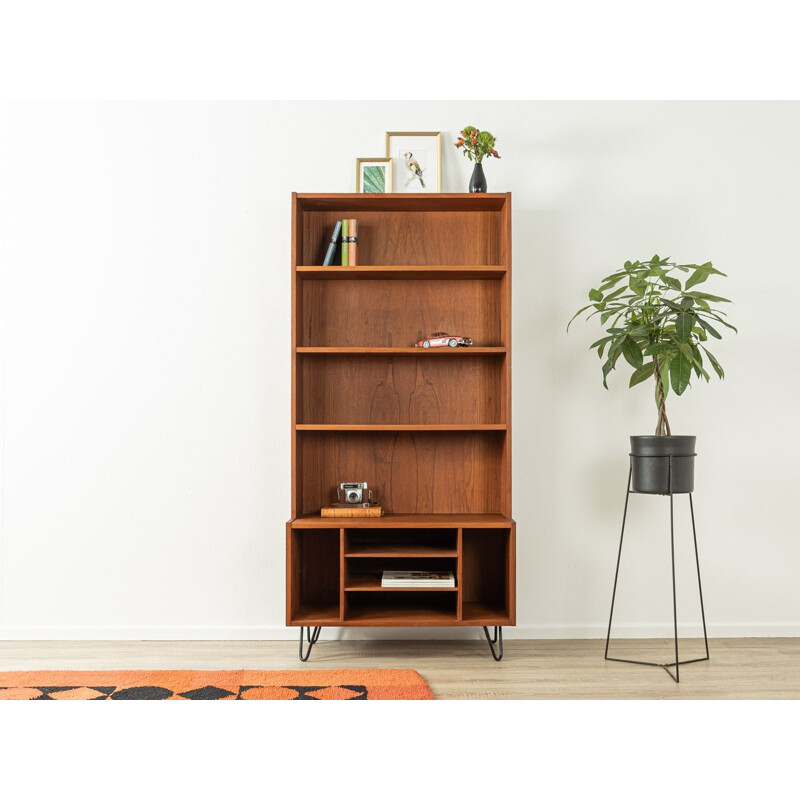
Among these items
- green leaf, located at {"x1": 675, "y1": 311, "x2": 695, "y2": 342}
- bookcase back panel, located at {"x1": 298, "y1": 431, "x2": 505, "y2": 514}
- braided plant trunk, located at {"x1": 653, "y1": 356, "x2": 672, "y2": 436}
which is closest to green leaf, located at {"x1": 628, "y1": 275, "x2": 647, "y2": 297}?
green leaf, located at {"x1": 675, "y1": 311, "x2": 695, "y2": 342}

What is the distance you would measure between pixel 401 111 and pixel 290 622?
7.66ft

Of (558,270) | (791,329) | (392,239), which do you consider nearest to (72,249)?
(392,239)

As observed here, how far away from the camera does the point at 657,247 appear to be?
3.55 m

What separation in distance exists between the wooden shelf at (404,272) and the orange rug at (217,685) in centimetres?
163

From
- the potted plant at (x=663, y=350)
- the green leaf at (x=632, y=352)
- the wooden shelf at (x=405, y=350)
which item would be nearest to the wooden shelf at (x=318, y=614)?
the wooden shelf at (x=405, y=350)

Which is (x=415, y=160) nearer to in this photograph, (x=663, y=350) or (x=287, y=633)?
(x=663, y=350)

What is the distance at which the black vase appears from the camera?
329cm

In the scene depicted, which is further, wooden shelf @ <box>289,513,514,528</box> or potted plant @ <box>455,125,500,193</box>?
potted plant @ <box>455,125,500,193</box>

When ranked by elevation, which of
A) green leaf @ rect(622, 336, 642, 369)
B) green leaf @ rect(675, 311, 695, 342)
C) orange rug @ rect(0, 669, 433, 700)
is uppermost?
green leaf @ rect(675, 311, 695, 342)

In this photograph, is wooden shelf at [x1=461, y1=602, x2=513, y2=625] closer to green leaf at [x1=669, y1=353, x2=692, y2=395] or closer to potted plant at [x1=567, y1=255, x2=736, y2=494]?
potted plant at [x1=567, y1=255, x2=736, y2=494]

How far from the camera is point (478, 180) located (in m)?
3.29

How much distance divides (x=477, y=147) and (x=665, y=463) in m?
1.54

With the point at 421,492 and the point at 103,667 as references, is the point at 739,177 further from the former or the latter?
the point at 103,667

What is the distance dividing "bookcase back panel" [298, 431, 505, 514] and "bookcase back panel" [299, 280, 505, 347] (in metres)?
0.44
